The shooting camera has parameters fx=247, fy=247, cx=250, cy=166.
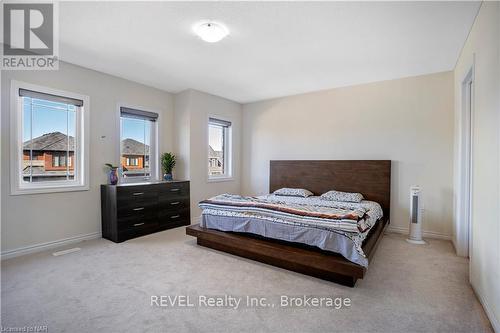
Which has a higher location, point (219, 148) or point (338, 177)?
point (219, 148)

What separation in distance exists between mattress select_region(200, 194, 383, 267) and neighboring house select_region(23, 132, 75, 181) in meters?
2.05

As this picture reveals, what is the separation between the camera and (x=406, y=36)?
2.63 metres

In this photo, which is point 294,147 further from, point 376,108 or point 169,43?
point 169,43

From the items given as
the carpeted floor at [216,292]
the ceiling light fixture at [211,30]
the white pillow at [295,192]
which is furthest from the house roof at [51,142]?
the white pillow at [295,192]

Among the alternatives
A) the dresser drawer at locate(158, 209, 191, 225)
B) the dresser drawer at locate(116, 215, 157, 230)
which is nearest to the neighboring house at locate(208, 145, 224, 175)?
the dresser drawer at locate(158, 209, 191, 225)

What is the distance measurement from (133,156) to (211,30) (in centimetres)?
275

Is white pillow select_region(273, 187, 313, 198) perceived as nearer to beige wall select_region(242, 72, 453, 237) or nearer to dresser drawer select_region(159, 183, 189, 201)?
beige wall select_region(242, 72, 453, 237)

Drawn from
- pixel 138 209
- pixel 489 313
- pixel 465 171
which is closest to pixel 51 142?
pixel 138 209

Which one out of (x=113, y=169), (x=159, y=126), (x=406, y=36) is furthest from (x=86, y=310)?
(x=406, y=36)

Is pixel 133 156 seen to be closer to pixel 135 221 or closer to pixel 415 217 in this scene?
pixel 135 221

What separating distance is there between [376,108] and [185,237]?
3.73 m

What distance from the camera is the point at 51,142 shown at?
3.37 m

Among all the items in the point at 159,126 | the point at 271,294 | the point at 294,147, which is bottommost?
the point at 271,294

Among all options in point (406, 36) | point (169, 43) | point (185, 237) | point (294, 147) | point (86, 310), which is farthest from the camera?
point (294, 147)
